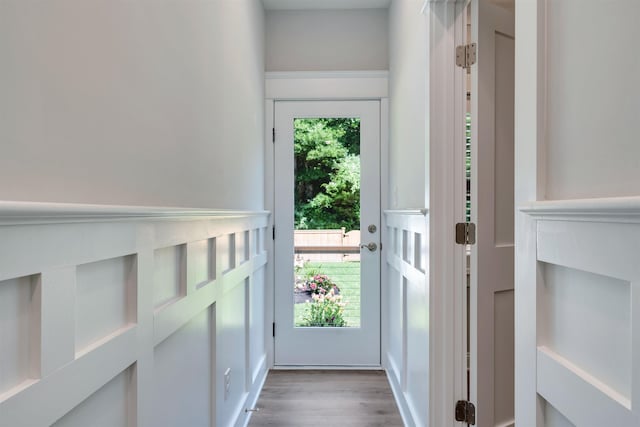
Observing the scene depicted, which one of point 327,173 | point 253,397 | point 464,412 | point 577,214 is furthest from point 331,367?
point 577,214

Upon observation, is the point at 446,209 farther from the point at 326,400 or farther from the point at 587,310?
the point at 326,400

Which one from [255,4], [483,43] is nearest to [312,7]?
[255,4]

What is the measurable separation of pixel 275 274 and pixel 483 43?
211cm

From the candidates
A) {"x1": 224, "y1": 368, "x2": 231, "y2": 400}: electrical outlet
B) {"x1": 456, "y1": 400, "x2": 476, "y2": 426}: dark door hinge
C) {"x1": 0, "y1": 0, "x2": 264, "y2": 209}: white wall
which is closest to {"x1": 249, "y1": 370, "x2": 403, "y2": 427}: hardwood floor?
{"x1": 224, "y1": 368, "x2": 231, "y2": 400}: electrical outlet

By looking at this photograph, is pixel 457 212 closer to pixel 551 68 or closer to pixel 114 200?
pixel 551 68

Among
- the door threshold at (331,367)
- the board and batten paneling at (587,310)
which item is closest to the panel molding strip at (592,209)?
the board and batten paneling at (587,310)

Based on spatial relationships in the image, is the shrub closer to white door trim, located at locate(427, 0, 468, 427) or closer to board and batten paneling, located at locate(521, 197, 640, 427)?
white door trim, located at locate(427, 0, 468, 427)

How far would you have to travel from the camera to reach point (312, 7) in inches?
125

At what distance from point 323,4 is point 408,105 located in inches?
49.9

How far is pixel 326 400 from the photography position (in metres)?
2.68

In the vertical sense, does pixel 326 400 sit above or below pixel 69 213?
below

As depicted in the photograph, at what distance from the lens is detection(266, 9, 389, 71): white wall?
322cm

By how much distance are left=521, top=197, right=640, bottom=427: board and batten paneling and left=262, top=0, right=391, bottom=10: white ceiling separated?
8.71 ft

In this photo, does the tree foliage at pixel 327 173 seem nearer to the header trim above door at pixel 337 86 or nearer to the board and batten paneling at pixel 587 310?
the header trim above door at pixel 337 86
